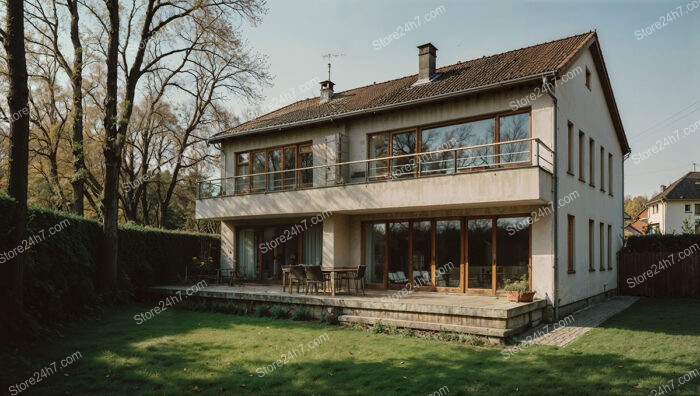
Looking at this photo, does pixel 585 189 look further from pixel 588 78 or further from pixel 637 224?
pixel 637 224

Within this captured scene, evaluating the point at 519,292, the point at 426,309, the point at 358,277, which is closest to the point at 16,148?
the point at 358,277

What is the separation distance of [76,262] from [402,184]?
370 inches

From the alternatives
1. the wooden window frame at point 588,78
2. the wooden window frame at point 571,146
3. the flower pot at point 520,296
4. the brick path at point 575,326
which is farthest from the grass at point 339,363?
the wooden window frame at point 588,78

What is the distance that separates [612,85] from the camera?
2030 cm

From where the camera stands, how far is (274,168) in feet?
64.5

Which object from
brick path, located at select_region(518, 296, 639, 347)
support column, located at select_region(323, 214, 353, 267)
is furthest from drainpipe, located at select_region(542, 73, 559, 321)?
support column, located at select_region(323, 214, 353, 267)

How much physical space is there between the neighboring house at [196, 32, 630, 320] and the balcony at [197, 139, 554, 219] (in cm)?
4

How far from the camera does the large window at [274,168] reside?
1867cm

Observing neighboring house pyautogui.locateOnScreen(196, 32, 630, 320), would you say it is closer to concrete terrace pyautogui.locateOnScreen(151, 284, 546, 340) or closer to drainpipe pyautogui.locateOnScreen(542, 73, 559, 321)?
drainpipe pyautogui.locateOnScreen(542, 73, 559, 321)

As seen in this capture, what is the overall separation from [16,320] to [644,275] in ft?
73.0

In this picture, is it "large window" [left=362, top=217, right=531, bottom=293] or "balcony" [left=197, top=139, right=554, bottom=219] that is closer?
"balcony" [left=197, top=139, right=554, bottom=219]

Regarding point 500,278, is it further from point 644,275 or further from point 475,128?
point 644,275

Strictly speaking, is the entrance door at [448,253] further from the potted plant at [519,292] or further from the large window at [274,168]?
the large window at [274,168]

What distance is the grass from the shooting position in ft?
24.4
